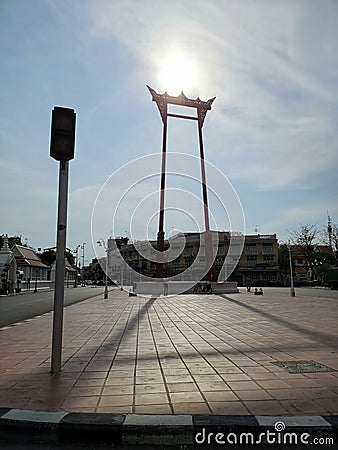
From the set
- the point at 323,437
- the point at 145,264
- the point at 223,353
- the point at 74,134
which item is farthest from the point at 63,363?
the point at 145,264

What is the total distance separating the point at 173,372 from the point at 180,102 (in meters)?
27.4

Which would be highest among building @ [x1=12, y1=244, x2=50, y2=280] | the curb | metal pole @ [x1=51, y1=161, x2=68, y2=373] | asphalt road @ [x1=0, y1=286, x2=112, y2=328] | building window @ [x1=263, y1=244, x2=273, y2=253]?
building window @ [x1=263, y1=244, x2=273, y2=253]

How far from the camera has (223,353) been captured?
6520mm

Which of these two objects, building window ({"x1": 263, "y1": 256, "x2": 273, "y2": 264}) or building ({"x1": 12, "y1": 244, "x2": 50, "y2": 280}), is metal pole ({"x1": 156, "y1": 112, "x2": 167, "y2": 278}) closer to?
building ({"x1": 12, "y1": 244, "x2": 50, "y2": 280})

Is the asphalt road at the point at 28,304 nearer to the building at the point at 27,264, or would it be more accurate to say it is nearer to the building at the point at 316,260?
the building at the point at 27,264

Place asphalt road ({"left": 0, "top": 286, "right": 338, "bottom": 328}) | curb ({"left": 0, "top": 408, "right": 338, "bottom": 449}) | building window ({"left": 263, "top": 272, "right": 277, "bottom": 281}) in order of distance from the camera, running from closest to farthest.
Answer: curb ({"left": 0, "top": 408, "right": 338, "bottom": 449}) → asphalt road ({"left": 0, "top": 286, "right": 338, "bottom": 328}) → building window ({"left": 263, "top": 272, "right": 277, "bottom": 281})

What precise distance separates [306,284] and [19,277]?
120 ft

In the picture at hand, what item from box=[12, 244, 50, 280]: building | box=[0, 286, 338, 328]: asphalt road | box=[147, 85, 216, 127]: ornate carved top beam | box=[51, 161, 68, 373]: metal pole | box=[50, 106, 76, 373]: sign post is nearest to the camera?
box=[51, 161, 68, 373]: metal pole

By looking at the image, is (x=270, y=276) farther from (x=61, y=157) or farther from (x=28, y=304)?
(x=61, y=157)

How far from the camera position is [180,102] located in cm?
3022

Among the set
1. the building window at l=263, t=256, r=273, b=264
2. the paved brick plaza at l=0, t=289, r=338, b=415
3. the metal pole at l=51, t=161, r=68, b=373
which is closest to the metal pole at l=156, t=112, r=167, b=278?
the paved brick plaza at l=0, t=289, r=338, b=415

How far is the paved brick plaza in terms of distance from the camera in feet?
→ 12.8

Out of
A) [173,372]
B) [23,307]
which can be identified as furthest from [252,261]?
[173,372]

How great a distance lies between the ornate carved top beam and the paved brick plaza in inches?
891
